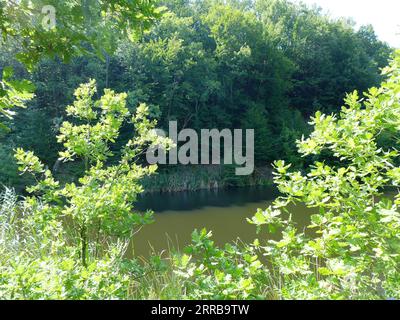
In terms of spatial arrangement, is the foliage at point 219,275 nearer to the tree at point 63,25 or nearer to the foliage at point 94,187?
the foliage at point 94,187

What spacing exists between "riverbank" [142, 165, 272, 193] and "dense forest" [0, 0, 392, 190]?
0.25 feet

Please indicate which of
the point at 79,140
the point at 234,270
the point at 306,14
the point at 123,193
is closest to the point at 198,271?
the point at 234,270

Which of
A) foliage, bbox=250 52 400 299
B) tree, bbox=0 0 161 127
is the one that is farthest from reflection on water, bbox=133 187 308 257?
tree, bbox=0 0 161 127

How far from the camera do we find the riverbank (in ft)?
60.5

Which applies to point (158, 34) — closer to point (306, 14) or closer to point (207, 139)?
point (207, 139)

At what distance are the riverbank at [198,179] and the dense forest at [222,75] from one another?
0.25 feet

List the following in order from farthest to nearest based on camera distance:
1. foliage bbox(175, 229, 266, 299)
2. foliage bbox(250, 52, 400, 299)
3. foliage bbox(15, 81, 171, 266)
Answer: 1. foliage bbox(15, 81, 171, 266)
2. foliage bbox(250, 52, 400, 299)
3. foliage bbox(175, 229, 266, 299)

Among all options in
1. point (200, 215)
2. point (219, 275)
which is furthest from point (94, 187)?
point (200, 215)

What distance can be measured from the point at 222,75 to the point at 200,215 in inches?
489

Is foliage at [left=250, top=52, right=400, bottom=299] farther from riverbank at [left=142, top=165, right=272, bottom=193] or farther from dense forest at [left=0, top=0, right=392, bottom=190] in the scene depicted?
riverbank at [left=142, top=165, right=272, bottom=193]

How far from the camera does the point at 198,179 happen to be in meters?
19.4

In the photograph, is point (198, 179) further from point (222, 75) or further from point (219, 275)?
point (219, 275)

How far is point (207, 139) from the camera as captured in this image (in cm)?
2222

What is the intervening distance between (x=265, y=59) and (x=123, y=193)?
23.4 meters
